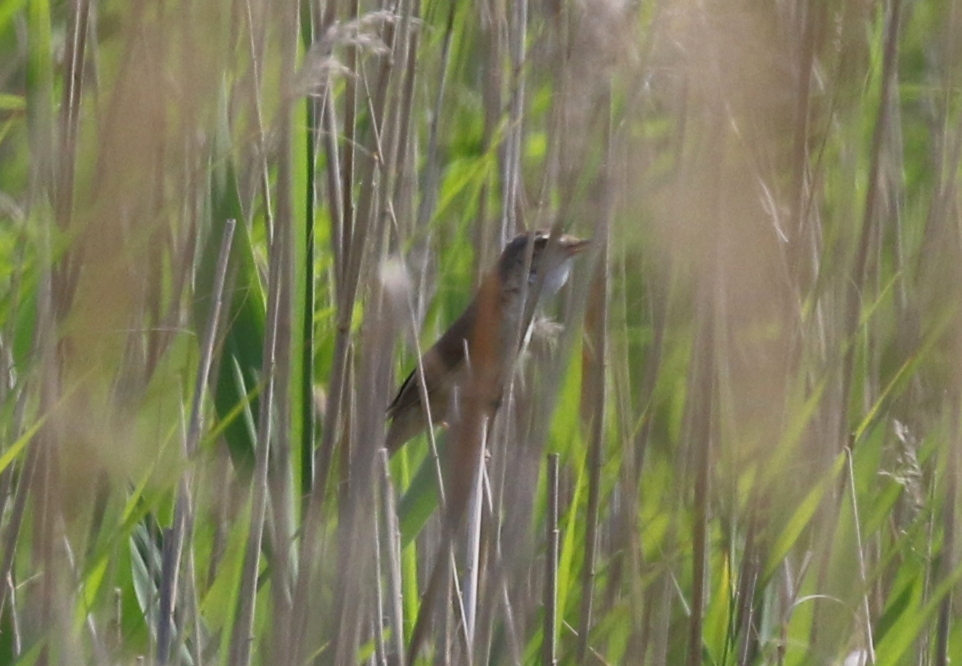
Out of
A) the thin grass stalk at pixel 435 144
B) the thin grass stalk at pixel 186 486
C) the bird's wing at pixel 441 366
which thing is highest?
the thin grass stalk at pixel 435 144

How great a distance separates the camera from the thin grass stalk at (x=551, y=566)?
57.1 inches

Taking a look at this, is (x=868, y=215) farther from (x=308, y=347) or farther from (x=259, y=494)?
(x=259, y=494)

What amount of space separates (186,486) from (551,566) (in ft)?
1.43

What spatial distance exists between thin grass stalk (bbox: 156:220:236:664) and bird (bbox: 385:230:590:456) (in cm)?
27

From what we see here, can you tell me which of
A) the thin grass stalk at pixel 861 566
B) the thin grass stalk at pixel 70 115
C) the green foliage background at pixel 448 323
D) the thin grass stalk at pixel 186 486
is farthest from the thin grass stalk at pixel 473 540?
the thin grass stalk at pixel 70 115

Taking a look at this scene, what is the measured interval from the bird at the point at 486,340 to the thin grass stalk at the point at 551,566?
0.46 ft

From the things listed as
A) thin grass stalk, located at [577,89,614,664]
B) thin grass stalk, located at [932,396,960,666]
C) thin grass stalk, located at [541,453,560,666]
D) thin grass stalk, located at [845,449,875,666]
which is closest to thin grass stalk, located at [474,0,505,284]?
thin grass stalk, located at [577,89,614,664]

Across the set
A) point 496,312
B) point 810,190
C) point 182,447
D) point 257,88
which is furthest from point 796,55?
point 182,447

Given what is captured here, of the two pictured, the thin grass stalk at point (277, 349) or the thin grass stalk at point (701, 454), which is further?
the thin grass stalk at point (701, 454)

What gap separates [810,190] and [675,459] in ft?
1.35

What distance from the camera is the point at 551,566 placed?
145 cm

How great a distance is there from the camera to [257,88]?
152cm

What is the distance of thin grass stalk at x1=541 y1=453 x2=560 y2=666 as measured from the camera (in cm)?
145

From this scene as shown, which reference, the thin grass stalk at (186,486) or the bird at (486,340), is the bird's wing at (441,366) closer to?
the bird at (486,340)
